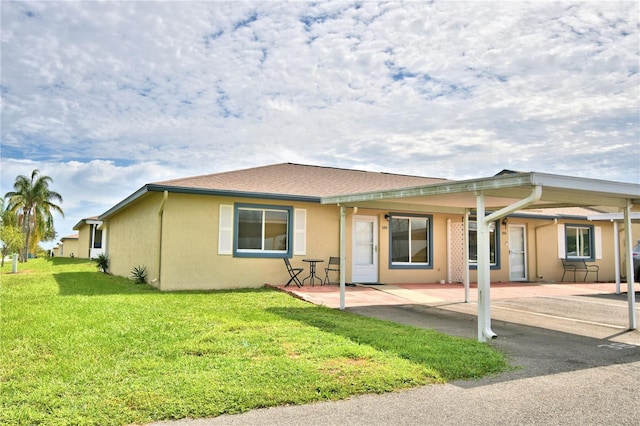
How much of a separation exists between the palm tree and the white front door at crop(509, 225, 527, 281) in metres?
33.8

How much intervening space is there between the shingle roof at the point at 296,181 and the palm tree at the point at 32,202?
28203mm

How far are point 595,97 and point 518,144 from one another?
391 centimetres

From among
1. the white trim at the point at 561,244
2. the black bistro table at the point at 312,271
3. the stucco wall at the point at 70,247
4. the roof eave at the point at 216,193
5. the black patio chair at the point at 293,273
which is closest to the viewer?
the roof eave at the point at 216,193

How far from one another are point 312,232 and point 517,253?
828cm

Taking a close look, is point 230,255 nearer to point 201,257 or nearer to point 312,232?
point 201,257

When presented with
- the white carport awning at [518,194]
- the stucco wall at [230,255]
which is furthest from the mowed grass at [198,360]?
the stucco wall at [230,255]

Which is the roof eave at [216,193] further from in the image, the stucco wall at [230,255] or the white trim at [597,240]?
the white trim at [597,240]

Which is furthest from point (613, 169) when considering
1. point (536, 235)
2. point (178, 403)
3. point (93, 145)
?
point (93, 145)

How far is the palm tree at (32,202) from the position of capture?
35.9 metres

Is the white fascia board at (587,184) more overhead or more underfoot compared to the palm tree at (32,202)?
more underfoot

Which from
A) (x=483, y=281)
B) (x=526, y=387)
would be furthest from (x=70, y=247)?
(x=526, y=387)

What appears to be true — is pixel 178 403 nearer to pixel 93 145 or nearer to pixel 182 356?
pixel 182 356

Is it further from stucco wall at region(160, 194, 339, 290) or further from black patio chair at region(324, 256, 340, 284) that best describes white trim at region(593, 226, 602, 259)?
stucco wall at region(160, 194, 339, 290)

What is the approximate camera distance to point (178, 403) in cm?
395
